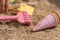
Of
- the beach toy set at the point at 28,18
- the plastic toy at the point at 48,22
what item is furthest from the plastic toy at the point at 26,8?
the plastic toy at the point at 48,22

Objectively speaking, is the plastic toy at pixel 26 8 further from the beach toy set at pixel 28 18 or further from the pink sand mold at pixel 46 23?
the pink sand mold at pixel 46 23

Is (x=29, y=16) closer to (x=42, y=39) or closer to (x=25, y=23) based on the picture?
(x=25, y=23)

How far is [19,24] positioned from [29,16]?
0.11m

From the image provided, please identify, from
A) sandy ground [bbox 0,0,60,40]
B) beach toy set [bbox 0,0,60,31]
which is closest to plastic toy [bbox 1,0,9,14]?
beach toy set [bbox 0,0,60,31]

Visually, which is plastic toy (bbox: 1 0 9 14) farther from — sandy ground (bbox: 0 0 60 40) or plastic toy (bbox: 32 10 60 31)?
plastic toy (bbox: 32 10 60 31)

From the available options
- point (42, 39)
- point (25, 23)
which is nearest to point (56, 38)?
point (42, 39)

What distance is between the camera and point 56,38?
3.55ft

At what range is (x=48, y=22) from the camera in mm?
1124

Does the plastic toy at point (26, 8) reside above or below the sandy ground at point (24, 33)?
above

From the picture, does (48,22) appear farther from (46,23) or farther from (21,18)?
(21,18)

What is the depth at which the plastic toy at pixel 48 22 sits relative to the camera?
1115 millimetres

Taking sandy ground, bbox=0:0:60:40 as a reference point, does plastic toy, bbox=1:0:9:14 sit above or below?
above

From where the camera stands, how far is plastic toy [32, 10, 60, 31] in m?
1.12

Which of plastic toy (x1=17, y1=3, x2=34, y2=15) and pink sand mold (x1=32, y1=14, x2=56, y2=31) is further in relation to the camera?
plastic toy (x1=17, y1=3, x2=34, y2=15)
